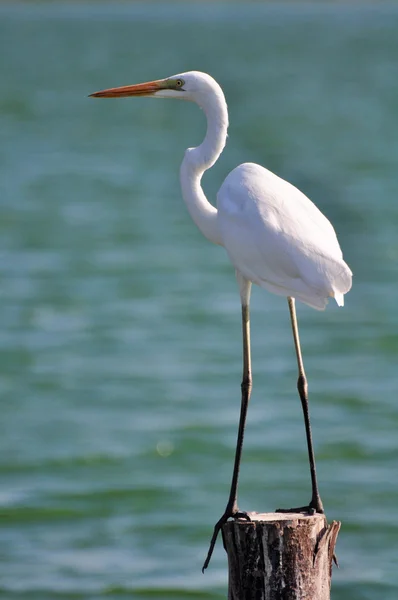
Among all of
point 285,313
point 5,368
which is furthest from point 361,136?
point 5,368

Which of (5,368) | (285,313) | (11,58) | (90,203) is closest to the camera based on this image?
(5,368)

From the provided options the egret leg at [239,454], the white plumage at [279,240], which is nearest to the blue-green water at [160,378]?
the egret leg at [239,454]

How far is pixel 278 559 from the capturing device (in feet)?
13.1

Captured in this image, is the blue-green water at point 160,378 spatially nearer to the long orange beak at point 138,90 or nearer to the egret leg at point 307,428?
the egret leg at point 307,428

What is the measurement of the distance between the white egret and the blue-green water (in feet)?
8.13

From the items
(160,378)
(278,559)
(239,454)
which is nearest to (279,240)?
(239,454)

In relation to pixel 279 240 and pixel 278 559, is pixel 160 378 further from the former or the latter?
pixel 278 559

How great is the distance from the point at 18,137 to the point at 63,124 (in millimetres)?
2777

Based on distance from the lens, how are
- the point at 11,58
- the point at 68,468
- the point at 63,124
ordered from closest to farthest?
the point at 68,468, the point at 63,124, the point at 11,58

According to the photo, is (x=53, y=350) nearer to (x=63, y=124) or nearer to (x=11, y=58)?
(x=63, y=124)

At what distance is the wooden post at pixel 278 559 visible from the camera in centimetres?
399

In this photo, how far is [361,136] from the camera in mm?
25500

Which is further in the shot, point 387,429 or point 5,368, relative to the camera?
point 5,368

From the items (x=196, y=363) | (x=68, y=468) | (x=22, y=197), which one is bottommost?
(x=68, y=468)
